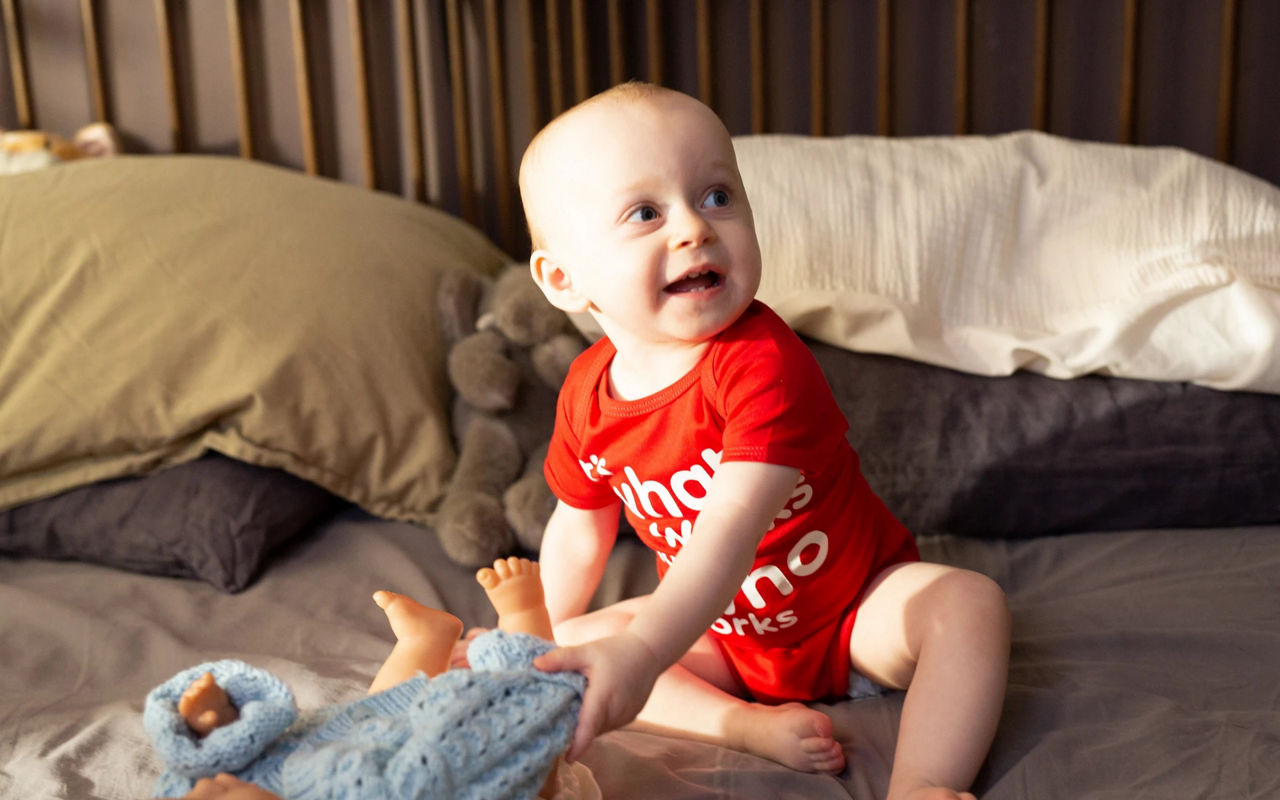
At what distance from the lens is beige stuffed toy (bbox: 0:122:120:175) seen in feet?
5.01

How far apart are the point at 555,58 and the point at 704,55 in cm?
23

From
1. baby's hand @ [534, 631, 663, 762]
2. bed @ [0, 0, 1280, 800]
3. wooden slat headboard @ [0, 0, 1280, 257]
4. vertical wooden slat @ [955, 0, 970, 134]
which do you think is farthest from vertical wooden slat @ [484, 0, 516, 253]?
baby's hand @ [534, 631, 663, 762]

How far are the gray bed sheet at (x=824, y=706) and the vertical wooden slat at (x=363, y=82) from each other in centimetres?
71

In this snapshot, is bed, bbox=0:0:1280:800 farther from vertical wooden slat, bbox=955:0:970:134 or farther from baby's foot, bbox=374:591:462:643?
vertical wooden slat, bbox=955:0:970:134

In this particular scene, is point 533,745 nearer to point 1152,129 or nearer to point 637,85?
point 637,85

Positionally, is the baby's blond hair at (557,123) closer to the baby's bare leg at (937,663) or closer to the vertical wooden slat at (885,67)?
the baby's bare leg at (937,663)

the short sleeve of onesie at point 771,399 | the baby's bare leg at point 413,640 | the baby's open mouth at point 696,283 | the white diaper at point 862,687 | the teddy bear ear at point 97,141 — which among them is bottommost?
the white diaper at point 862,687

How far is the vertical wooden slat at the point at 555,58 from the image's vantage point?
171 centimetres

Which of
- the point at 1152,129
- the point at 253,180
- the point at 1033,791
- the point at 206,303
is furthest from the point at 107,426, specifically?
the point at 1152,129

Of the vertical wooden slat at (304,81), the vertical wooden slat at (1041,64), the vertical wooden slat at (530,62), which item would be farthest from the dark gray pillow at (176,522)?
the vertical wooden slat at (1041,64)

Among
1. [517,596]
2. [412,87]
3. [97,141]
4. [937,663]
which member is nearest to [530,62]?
[412,87]

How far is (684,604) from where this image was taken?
A: 66 cm

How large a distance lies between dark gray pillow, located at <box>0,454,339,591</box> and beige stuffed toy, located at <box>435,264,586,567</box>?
18 cm

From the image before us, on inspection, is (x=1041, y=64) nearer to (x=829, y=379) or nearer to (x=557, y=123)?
(x=829, y=379)
